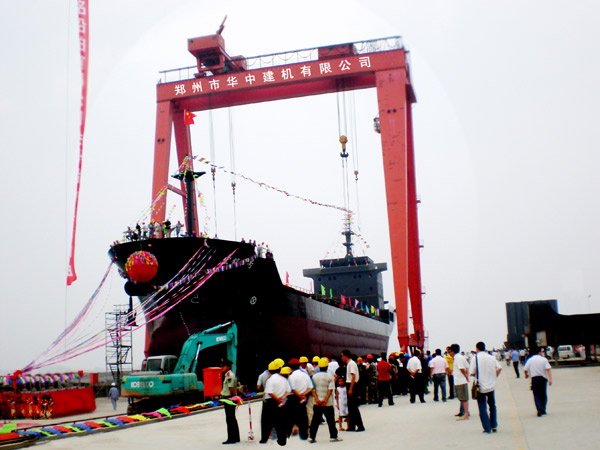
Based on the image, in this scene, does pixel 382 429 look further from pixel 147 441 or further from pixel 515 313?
pixel 515 313

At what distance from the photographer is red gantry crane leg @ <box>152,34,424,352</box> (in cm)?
2917

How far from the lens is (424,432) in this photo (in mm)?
9953

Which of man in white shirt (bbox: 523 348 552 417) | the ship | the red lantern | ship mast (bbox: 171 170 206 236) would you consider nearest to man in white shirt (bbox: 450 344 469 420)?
man in white shirt (bbox: 523 348 552 417)

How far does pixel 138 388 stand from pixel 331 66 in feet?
58.5

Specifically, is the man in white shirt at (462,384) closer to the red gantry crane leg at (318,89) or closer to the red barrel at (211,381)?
the red barrel at (211,381)

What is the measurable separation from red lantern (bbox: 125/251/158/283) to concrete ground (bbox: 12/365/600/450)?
8.96 m

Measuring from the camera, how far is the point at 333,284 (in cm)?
5250

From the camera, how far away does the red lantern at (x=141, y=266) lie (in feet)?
72.9

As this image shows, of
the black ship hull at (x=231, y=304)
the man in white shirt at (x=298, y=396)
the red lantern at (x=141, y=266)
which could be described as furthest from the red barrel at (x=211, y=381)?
the man in white shirt at (x=298, y=396)

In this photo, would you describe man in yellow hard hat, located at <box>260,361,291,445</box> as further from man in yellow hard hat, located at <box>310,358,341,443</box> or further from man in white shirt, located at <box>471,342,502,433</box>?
man in white shirt, located at <box>471,342,502,433</box>

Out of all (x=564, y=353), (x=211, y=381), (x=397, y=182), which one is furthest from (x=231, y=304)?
(x=564, y=353)

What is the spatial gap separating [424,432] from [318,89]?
75.0 ft

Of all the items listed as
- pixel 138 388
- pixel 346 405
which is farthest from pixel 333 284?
pixel 346 405

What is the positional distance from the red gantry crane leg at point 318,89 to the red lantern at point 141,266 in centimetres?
616
